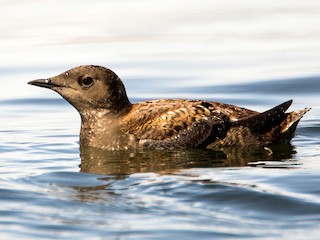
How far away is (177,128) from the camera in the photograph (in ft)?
43.8

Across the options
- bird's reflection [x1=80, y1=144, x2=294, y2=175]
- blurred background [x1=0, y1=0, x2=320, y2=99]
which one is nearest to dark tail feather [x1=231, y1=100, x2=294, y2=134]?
bird's reflection [x1=80, y1=144, x2=294, y2=175]

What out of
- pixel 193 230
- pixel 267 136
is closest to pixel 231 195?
pixel 193 230

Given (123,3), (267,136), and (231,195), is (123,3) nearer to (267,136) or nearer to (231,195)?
(267,136)

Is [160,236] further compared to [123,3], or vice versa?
[123,3]

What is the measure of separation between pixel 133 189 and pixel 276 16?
39.4 feet

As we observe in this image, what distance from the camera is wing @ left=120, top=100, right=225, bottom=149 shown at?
43.7ft

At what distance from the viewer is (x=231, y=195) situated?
10.6m

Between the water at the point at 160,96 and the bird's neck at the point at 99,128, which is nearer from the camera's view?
the water at the point at 160,96

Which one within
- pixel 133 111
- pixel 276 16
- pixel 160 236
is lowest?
pixel 160 236

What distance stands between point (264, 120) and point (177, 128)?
1.04 metres

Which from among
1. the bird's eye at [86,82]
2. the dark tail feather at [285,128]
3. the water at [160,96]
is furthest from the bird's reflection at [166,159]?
the bird's eye at [86,82]

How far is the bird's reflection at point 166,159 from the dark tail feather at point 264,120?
252mm

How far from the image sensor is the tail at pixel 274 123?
1345 centimetres

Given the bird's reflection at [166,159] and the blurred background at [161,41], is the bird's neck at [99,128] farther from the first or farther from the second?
the blurred background at [161,41]
